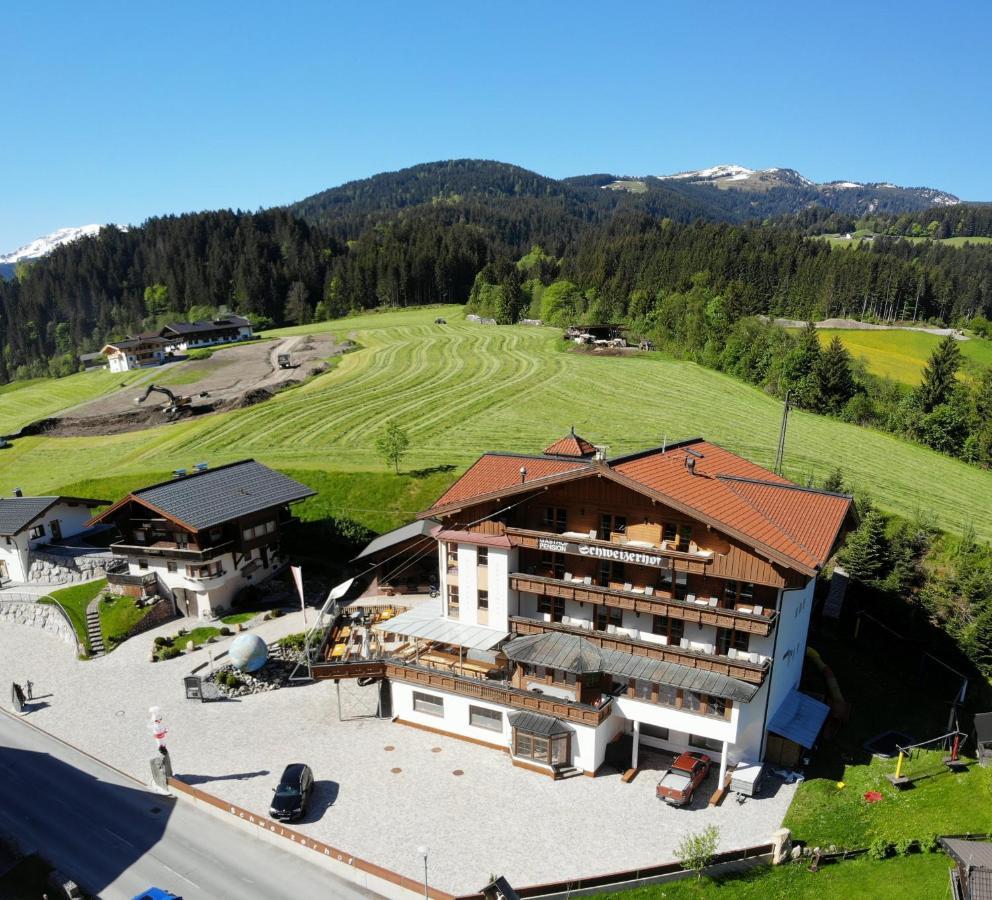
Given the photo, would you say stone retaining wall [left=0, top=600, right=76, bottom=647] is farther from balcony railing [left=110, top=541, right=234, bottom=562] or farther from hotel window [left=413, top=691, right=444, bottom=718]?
hotel window [left=413, top=691, right=444, bottom=718]

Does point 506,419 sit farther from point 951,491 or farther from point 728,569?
point 728,569

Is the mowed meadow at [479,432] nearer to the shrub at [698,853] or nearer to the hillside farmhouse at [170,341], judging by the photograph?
the shrub at [698,853]

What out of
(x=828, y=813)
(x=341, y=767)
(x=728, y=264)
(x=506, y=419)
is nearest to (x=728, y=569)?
(x=828, y=813)

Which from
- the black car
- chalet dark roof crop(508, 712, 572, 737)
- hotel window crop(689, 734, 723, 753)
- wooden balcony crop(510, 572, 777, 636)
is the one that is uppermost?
wooden balcony crop(510, 572, 777, 636)

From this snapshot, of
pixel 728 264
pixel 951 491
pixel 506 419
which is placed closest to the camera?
pixel 951 491

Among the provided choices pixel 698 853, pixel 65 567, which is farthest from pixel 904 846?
pixel 65 567

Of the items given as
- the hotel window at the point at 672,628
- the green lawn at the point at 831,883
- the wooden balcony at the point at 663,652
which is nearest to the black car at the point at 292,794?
the wooden balcony at the point at 663,652

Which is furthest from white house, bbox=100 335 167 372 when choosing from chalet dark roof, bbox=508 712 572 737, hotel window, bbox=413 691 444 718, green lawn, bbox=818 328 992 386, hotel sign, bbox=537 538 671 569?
green lawn, bbox=818 328 992 386
